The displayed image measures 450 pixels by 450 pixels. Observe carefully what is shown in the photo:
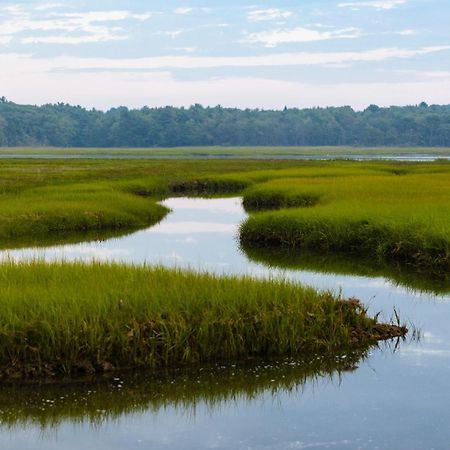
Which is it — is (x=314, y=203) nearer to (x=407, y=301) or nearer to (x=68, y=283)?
(x=407, y=301)

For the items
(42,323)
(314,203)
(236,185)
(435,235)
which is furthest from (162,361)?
(236,185)

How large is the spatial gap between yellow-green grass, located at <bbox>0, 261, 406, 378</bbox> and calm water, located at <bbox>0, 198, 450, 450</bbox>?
16.8 inches

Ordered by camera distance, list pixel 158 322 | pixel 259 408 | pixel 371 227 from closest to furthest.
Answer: pixel 259 408, pixel 158 322, pixel 371 227

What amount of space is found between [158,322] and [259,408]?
7.17 ft

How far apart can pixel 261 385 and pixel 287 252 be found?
12.5 m

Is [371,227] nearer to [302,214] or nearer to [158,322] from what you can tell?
[302,214]

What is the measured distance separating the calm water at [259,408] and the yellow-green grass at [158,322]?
43cm

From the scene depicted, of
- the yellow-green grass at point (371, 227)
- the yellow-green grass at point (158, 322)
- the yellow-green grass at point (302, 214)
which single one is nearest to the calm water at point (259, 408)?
the yellow-green grass at point (158, 322)

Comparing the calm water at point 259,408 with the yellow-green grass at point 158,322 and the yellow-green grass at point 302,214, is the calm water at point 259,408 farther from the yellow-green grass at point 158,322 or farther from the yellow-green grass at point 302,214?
the yellow-green grass at point 302,214

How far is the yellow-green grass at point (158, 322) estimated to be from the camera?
1164cm

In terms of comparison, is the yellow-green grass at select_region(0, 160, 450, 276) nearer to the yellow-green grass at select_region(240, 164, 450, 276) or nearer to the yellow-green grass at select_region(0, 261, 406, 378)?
the yellow-green grass at select_region(240, 164, 450, 276)

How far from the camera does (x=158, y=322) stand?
12211 millimetres

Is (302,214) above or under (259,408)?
above

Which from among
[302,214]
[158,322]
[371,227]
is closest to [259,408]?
[158,322]
